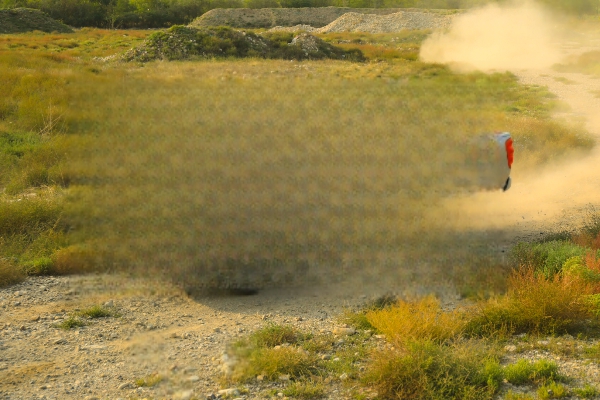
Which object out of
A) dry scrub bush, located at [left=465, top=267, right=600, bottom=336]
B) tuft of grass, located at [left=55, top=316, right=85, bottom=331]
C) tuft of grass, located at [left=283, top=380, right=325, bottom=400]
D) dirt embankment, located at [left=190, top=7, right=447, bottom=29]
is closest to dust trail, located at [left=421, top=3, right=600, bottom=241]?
dry scrub bush, located at [left=465, top=267, right=600, bottom=336]

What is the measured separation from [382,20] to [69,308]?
4913 centimetres

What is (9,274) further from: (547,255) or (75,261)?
(547,255)

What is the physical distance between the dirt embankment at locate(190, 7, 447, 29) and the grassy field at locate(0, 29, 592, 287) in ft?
161

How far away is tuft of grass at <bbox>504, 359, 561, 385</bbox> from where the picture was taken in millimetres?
5016

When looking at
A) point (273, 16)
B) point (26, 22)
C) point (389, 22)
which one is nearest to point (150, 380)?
point (389, 22)

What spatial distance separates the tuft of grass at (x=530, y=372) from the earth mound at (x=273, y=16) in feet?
183

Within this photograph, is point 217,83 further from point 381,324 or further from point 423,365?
point 423,365

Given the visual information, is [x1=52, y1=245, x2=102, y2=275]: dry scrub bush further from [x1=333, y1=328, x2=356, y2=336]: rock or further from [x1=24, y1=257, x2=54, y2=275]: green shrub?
[x1=333, y1=328, x2=356, y2=336]: rock

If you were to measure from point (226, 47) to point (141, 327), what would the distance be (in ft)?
74.1

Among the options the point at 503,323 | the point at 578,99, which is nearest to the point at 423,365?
the point at 503,323

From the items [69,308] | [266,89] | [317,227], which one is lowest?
[69,308]

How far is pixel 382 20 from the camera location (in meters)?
51.9

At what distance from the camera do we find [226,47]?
89.3 feet

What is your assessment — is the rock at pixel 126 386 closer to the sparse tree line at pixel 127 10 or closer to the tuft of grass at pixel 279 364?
the tuft of grass at pixel 279 364
